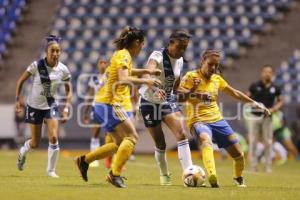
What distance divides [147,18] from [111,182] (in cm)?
1774

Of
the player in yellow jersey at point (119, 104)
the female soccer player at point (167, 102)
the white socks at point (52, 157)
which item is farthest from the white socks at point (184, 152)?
the white socks at point (52, 157)

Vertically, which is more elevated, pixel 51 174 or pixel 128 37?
pixel 128 37

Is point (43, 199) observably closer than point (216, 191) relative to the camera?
Yes

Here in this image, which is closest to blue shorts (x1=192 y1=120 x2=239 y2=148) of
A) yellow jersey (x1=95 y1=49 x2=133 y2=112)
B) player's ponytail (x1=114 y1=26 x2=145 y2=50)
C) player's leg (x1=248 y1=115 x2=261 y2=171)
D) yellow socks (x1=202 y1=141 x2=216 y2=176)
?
yellow socks (x1=202 y1=141 x2=216 y2=176)

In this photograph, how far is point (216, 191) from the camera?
1045 cm

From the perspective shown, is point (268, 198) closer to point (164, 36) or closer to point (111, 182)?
point (111, 182)

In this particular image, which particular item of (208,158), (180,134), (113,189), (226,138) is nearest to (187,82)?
(180,134)

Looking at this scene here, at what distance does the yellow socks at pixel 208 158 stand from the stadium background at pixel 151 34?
1356cm

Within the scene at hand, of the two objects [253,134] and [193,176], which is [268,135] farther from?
[193,176]

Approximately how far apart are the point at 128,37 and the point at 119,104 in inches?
36.3

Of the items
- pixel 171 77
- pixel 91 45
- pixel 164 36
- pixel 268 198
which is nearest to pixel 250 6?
pixel 164 36

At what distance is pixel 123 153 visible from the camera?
10508 millimetres

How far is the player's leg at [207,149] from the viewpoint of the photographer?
11008 millimetres

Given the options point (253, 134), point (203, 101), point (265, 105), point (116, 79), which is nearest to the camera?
point (116, 79)
